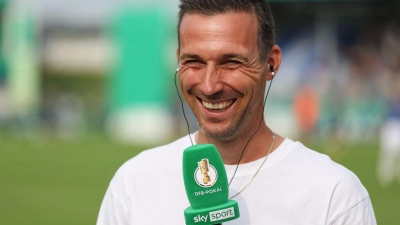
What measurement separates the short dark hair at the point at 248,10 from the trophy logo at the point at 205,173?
0.58 meters

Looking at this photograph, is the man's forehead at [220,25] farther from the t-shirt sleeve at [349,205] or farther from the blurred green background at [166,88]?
the blurred green background at [166,88]

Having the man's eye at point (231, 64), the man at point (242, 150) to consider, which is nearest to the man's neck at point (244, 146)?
the man at point (242, 150)

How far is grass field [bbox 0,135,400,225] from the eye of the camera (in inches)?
479

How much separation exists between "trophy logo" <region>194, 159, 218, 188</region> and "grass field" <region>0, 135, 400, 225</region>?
28.4 feet

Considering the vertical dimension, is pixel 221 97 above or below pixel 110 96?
above

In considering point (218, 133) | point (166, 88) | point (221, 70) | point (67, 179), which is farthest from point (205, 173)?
point (166, 88)

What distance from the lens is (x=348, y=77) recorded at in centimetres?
3036

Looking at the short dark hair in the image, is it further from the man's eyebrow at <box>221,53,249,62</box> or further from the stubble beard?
the stubble beard

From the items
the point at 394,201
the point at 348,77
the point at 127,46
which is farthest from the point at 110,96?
the point at 394,201

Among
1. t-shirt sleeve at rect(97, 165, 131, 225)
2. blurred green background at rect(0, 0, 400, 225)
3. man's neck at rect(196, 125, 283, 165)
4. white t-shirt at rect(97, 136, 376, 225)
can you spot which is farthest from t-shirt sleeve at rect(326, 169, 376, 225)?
blurred green background at rect(0, 0, 400, 225)

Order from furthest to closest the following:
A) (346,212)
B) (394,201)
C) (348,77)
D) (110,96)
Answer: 1. (110,96)
2. (348,77)
3. (394,201)
4. (346,212)

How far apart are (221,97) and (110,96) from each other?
2969 centimetres

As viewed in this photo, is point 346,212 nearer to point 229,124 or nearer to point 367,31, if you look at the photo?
point 229,124

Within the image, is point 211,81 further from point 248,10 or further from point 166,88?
point 166,88
